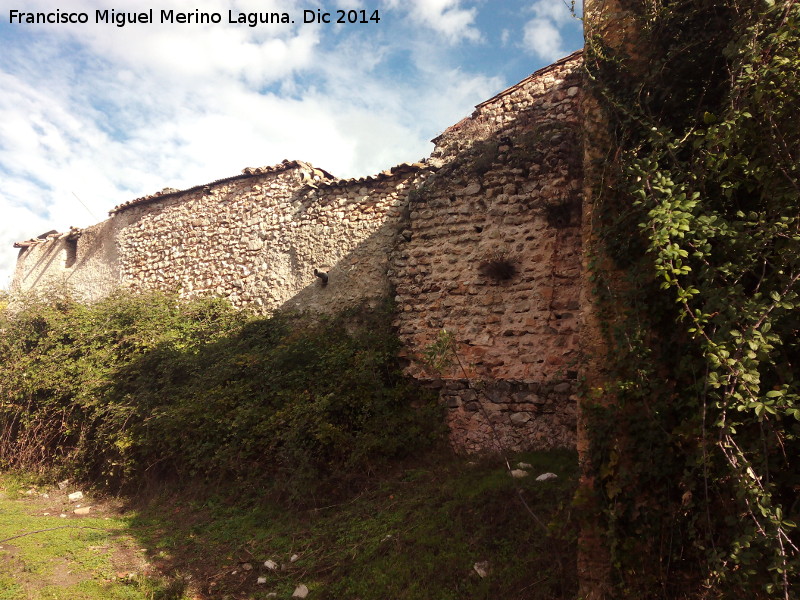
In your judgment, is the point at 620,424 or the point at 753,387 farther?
the point at 620,424

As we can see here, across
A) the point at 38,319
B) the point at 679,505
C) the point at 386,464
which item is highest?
the point at 38,319

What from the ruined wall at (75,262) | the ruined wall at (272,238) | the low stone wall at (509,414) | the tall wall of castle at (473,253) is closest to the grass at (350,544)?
the low stone wall at (509,414)

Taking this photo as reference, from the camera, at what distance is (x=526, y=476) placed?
5.03 m

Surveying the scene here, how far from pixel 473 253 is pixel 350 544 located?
13.8ft

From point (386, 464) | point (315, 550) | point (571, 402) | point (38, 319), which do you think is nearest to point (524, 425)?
point (571, 402)

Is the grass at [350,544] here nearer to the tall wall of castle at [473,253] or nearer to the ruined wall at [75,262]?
the tall wall of castle at [473,253]

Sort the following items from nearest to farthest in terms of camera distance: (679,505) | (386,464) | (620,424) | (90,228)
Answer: (679,505) < (620,424) < (386,464) < (90,228)

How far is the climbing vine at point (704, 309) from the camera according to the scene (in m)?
2.53

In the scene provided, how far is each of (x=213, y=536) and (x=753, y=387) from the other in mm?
5618

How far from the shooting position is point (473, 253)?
724 cm

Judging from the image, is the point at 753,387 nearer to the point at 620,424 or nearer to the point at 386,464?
the point at 620,424

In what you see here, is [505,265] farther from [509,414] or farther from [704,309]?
[704,309]

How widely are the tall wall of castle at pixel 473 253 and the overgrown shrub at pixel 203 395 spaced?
2.15ft

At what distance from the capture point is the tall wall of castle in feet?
21.1
